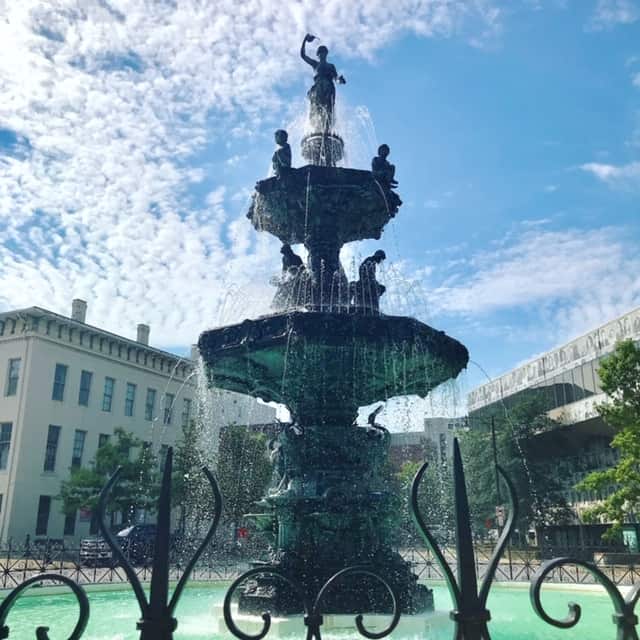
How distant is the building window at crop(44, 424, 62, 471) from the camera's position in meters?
40.3

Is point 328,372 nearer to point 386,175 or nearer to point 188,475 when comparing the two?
point 386,175

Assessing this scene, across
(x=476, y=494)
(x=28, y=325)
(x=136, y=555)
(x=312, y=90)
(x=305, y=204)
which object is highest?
(x=28, y=325)

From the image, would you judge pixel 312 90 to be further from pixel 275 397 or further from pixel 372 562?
pixel 372 562

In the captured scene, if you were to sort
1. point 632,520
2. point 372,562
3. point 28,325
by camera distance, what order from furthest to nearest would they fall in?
point 28,325 < point 632,520 < point 372,562

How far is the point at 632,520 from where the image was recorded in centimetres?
3466

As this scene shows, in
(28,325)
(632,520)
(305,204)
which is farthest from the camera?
(28,325)

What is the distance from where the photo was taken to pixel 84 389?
43.8m

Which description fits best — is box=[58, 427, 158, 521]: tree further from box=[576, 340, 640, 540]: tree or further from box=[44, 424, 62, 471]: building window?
box=[576, 340, 640, 540]: tree

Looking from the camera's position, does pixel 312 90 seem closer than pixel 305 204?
No

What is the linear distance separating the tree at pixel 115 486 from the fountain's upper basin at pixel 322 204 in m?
26.2

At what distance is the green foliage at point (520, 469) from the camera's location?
136 feet

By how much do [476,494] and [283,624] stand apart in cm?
3756

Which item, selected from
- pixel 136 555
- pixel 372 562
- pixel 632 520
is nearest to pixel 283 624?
pixel 372 562

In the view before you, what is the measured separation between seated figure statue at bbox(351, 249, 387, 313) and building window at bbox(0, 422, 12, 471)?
34761 millimetres
